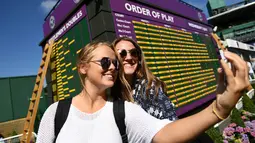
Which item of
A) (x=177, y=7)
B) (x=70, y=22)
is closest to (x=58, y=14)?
(x=70, y=22)

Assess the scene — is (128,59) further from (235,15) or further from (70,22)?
(235,15)

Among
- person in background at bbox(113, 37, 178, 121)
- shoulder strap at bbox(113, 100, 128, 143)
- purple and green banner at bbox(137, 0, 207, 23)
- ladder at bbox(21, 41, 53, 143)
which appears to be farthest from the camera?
purple and green banner at bbox(137, 0, 207, 23)

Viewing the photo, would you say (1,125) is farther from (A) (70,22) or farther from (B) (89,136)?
(B) (89,136)

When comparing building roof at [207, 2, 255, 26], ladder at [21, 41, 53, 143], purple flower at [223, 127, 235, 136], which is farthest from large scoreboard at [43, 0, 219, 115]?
building roof at [207, 2, 255, 26]

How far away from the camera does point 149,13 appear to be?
5.42 meters

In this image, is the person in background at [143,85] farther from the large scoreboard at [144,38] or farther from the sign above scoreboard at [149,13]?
the sign above scoreboard at [149,13]

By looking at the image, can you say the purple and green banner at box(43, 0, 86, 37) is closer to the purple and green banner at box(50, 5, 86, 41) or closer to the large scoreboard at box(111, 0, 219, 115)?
the purple and green banner at box(50, 5, 86, 41)

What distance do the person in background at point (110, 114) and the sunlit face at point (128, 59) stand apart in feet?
2.22

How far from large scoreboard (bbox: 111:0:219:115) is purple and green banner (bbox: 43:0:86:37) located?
5.04ft

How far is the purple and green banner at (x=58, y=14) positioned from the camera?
17.2 feet

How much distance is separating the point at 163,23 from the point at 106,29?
2597 millimetres

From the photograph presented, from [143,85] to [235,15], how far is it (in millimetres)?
44195

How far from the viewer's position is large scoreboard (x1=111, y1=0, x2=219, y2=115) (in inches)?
181

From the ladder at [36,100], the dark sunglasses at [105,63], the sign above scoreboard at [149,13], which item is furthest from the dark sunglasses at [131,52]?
the ladder at [36,100]
